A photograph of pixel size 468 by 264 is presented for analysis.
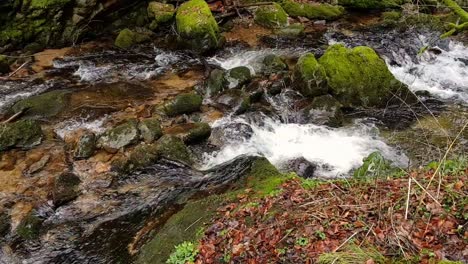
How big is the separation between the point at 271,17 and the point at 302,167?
8.14m

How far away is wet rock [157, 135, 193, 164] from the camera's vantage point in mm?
8094

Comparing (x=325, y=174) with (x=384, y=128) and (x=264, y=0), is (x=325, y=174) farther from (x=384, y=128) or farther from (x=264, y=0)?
(x=264, y=0)

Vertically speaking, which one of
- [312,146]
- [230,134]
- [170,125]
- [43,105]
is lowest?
[312,146]

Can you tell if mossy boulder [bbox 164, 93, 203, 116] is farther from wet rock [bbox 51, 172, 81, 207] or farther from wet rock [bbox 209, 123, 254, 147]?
wet rock [bbox 51, 172, 81, 207]

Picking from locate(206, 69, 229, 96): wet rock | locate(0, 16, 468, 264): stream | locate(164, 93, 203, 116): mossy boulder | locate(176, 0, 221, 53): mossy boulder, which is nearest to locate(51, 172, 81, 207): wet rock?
locate(0, 16, 468, 264): stream

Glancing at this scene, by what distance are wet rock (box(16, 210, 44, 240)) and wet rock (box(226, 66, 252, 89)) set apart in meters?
5.59

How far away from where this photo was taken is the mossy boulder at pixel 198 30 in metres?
12.6

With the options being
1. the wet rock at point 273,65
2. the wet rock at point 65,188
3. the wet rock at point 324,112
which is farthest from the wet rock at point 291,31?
the wet rock at point 65,188

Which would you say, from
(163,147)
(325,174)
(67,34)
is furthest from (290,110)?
(67,34)

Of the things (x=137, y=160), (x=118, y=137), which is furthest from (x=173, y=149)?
(x=118, y=137)

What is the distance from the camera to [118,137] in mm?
8578

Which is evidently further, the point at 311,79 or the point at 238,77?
the point at 238,77

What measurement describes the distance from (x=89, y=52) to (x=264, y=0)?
650 cm

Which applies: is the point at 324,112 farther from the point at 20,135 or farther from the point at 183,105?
the point at 20,135
